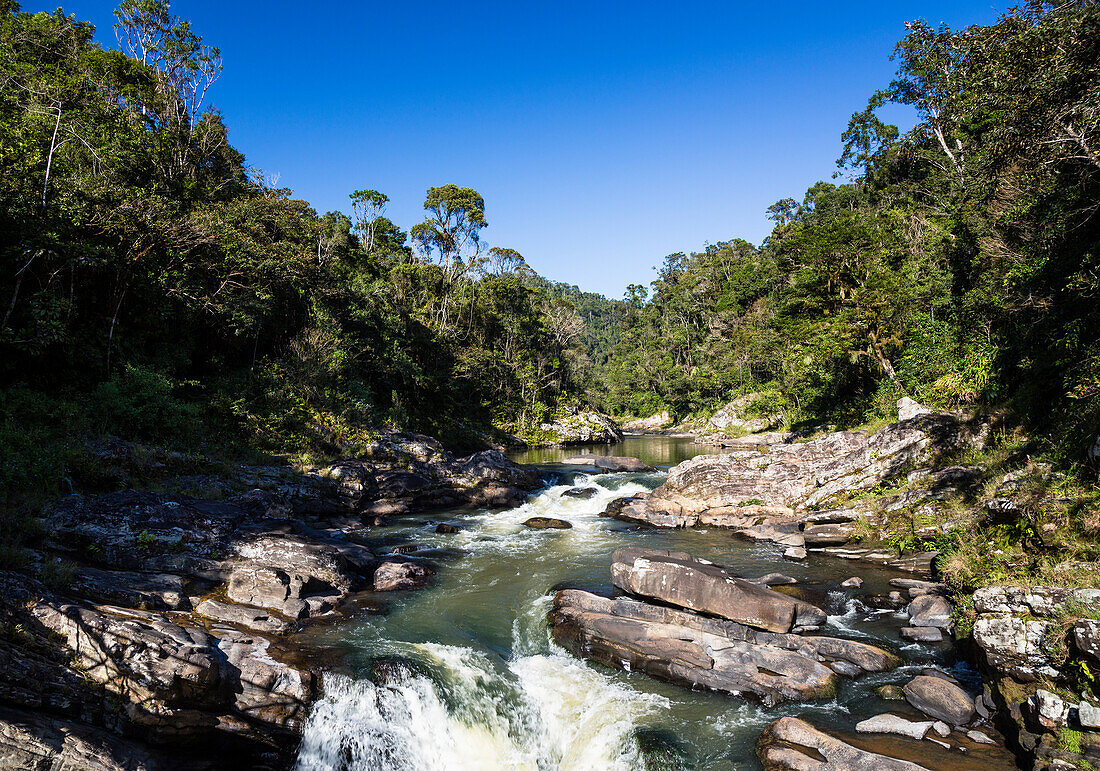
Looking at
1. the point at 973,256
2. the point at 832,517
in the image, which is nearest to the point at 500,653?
the point at 832,517

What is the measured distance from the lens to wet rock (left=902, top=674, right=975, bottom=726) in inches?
300

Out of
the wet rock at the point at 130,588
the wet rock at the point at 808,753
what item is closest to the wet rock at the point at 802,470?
the wet rock at the point at 808,753

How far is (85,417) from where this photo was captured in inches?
609

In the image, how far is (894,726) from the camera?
750 centimetres

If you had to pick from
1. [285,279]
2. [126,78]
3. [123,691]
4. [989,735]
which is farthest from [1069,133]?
[126,78]

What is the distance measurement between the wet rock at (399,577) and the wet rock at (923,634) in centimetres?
1119

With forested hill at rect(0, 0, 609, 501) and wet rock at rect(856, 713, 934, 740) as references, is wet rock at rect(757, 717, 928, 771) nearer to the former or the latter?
wet rock at rect(856, 713, 934, 740)

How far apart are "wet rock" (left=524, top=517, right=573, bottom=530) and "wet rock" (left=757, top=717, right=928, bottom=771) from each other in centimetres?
1257

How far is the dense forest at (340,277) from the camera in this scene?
1159 cm

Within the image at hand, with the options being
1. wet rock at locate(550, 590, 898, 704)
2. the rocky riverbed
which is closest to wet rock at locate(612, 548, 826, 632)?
the rocky riverbed

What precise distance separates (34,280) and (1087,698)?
26.3m

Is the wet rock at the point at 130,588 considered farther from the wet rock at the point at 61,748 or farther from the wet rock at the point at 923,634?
the wet rock at the point at 923,634

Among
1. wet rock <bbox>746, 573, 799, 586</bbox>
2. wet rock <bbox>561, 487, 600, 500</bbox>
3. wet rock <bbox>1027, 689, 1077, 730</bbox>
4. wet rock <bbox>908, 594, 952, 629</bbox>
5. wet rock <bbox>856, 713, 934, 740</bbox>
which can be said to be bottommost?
wet rock <bbox>561, 487, 600, 500</bbox>

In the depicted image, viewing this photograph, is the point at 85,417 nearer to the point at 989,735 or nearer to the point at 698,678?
the point at 698,678
